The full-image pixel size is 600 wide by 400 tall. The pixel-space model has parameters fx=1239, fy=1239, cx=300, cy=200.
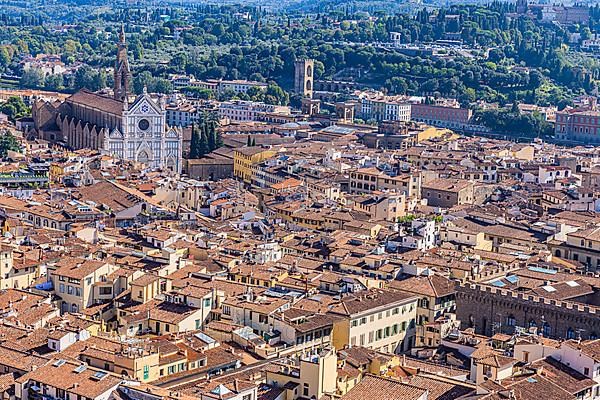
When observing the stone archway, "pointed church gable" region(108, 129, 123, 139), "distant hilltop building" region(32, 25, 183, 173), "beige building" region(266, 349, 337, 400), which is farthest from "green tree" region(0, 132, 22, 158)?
"beige building" region(266, 349, 337, 400)

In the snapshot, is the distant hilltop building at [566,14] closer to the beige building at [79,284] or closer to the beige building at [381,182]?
the beige building at [381,182]

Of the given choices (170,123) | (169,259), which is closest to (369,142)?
(170,123)

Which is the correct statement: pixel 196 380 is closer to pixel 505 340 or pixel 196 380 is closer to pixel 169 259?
pixel 505 340

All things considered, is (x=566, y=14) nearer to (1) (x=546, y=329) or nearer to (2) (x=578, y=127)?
(2) (x=578, y=127)

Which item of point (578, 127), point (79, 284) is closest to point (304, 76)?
point (578, 127)

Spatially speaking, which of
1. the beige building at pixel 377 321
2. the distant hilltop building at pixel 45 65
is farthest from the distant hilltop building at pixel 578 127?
the beige building at pixel 377 321
